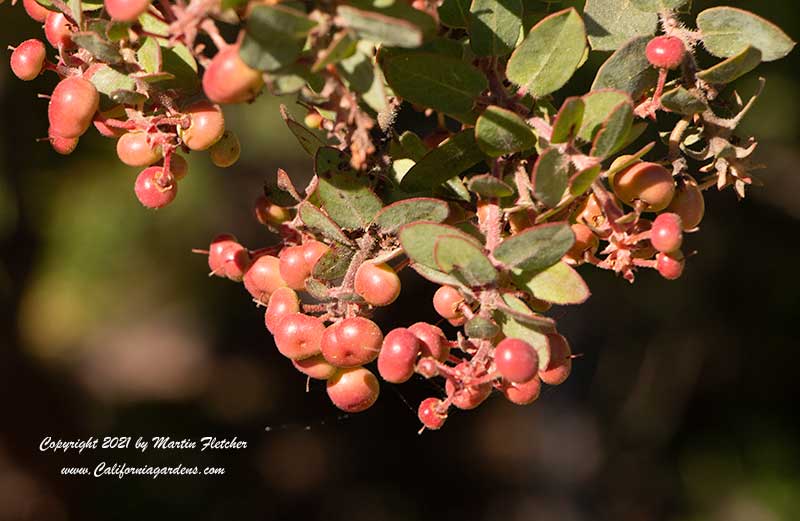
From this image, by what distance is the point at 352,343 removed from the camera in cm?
64

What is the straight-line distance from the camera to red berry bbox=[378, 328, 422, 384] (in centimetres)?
60

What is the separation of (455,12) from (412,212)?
0.16 metres

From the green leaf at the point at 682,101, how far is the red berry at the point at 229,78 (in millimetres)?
298

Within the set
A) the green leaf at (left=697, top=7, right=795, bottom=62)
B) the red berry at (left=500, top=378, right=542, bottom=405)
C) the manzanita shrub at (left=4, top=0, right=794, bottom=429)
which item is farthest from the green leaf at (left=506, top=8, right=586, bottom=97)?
the red berry at (left=500, top=378, right=542, bottom=405)

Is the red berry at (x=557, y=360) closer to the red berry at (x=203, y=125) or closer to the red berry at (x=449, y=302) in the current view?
the red berry at (x=449, y=302)

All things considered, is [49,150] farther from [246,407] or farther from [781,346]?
[781,346]

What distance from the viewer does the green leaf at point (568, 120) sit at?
54 cm

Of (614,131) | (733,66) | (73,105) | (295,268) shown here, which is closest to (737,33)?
(733,66)

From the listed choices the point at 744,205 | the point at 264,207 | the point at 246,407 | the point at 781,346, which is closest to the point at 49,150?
the point at 246,407

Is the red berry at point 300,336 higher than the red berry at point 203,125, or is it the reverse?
the red berry at point 203,125

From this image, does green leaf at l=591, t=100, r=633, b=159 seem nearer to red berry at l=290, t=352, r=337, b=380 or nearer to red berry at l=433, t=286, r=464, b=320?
red berry at l=433, t=286, r=464, b=320

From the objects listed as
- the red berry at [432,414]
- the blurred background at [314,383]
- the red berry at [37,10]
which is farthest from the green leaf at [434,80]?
the blurred background at [314,383]

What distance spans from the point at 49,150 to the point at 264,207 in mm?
1576

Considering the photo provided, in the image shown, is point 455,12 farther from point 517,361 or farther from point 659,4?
point 517,361
